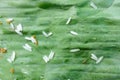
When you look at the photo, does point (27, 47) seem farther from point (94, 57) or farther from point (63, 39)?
point (94, 57)

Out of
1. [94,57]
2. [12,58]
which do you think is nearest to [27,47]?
[12,58]

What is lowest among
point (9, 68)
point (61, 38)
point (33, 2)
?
point (9, 68)

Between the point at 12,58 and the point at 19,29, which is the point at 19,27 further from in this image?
the point at 12,58

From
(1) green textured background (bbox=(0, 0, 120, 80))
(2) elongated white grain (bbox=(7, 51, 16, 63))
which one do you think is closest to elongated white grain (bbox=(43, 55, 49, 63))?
(1) green textured background (bbox=(0, 0, 120, 80))

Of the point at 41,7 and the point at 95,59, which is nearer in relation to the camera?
the point at 95,59

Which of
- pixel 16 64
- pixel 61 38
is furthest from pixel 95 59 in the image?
pixel 16 64

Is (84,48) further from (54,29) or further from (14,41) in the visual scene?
(14,41)

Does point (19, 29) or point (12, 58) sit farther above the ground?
point (19, 29)

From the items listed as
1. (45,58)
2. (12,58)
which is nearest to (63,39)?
(45,58)

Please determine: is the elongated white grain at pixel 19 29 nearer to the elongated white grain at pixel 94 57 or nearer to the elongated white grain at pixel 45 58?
the elongated white grain at pixel 45 58
